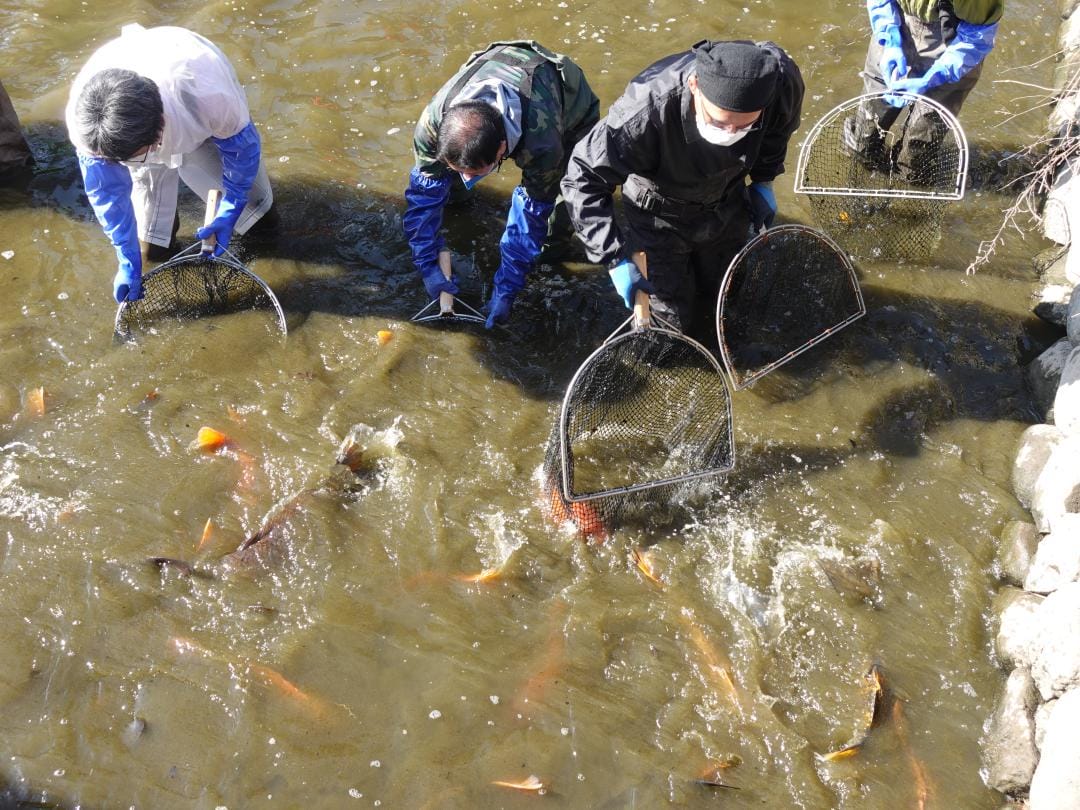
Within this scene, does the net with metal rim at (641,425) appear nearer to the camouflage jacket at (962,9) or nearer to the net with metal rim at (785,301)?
the net with metal rim at (785,301)

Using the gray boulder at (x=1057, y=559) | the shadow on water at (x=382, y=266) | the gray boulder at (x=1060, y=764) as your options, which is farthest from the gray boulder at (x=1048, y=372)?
the shadow on water at (x=382, y=266)

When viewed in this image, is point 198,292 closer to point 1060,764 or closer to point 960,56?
point 960,56

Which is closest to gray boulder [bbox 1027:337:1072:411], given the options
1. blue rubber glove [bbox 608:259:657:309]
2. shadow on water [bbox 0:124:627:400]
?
shadow on water [bbox 0:124:627:400]

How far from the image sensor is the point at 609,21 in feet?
24.7

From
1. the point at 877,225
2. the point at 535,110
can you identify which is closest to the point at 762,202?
the point at 535,110

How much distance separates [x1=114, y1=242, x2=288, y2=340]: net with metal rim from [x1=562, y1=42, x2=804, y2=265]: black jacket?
197cm

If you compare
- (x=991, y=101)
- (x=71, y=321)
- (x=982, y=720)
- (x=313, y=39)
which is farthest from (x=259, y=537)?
(x=991, y=101)

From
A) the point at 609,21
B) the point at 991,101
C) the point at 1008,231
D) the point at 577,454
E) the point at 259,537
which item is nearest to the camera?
the point at 259,537

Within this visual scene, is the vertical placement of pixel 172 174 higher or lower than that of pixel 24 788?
higher

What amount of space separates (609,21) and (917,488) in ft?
16.6

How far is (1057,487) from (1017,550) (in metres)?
0.36

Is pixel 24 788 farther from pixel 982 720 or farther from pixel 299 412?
pixel 982 720

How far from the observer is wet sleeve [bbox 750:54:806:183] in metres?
3.92

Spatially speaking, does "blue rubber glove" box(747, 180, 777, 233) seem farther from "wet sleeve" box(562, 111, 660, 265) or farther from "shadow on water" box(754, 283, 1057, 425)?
"shadow on water" box(754, 283, 1057, 425)
